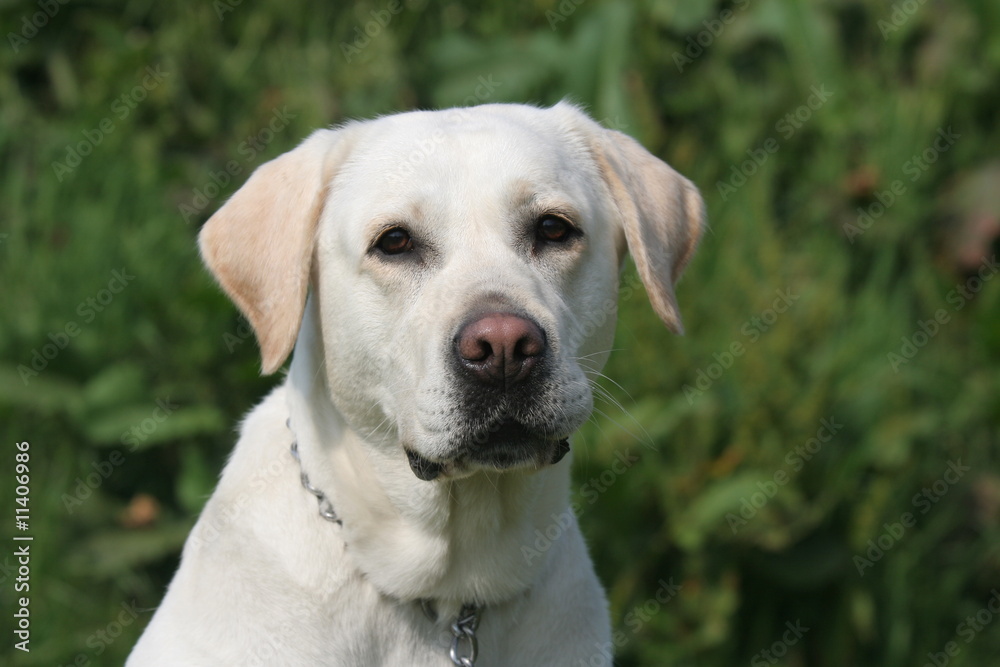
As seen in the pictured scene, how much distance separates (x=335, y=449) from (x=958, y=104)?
219 inches

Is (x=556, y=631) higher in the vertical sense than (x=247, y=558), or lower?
lower

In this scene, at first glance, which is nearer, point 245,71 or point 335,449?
point 335,449

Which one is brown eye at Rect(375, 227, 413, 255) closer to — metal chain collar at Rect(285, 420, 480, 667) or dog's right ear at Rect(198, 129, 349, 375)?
dog's right ear at Rect(198, 129, 349, 375)

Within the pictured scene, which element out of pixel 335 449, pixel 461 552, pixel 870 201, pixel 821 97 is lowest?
pixel 870 201

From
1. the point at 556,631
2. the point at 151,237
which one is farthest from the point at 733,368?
the point at 151,237

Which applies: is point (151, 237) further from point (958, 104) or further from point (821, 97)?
point (958, 104)

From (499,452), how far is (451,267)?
51cm

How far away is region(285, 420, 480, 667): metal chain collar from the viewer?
3057 mm

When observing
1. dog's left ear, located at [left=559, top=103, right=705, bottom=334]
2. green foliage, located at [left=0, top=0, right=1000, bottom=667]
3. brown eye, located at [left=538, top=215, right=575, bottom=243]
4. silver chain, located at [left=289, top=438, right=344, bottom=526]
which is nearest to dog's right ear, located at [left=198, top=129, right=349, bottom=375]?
silver chain, located at [left=289, top=438, right=344, bottom=526]

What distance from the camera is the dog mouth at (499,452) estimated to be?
280 centimetres

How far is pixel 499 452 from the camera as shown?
9.30 feet

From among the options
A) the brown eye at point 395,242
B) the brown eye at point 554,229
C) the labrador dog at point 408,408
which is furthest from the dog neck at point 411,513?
the brown eye at point 554,229

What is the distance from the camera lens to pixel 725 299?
5910mm

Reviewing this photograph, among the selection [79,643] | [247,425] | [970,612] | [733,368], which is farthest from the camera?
[970,612]
